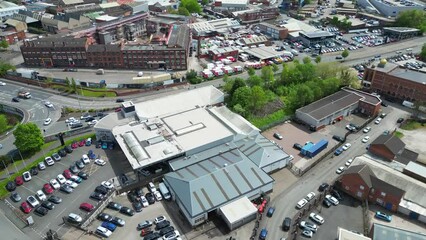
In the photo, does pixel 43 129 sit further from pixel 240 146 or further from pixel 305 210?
pixel 305 210

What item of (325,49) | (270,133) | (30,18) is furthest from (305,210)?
(30,18)

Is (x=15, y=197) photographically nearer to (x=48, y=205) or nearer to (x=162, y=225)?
(x=48, y=205)

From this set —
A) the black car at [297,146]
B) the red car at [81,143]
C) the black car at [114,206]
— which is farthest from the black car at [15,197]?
the black car at [297,146]

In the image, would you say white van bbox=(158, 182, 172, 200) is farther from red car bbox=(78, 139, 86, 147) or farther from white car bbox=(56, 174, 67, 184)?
red car bbox=(78, 139, 86, 147)

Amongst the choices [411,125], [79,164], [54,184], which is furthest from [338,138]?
[54,184]

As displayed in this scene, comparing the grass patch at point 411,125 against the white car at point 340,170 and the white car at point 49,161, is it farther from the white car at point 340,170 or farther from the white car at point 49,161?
the white car at point 49,161

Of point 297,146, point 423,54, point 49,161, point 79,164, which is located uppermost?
Result: point 423,54

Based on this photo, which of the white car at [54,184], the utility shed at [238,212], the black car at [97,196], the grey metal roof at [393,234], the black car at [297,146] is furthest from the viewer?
the black car at [297,146]
